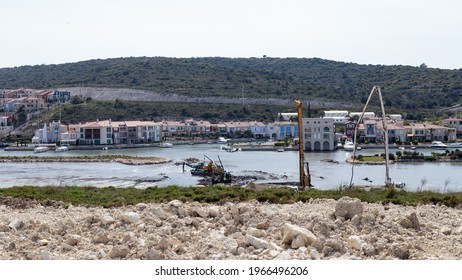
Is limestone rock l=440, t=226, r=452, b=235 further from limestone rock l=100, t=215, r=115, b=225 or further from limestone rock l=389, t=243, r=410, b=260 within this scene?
limestone rock l=100, t=215, r=115, b=225

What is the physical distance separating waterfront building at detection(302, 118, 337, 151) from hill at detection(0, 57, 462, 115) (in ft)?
90.9

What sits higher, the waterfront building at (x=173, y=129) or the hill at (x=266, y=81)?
the hill at (x=266, y=81)

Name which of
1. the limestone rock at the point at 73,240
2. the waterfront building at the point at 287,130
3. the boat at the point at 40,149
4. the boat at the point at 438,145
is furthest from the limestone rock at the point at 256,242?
the waterfront building at the point at 287,130

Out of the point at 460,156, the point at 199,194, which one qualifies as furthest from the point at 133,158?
the point at 199,194

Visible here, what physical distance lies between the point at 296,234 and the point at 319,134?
137 feet

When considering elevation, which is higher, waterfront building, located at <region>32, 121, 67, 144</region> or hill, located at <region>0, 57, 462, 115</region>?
hill, located at <region>0, 57, 462, 115</region>

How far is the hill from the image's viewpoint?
77.0 meters

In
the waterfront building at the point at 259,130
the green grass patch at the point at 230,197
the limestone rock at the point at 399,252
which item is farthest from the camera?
the waterfront building at the point at 259,130

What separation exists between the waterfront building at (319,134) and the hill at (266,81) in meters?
27.7

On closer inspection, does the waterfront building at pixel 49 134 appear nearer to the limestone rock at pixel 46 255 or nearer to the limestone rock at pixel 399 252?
the limestone rock at pixel 46 255

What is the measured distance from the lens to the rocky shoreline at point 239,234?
5996 mm

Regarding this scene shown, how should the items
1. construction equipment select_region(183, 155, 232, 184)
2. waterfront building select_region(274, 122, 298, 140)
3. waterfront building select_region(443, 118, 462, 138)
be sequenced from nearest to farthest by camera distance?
construction equipment select_region(183, 155, 232, 184), waterfront building select_region(443, 118, 462, 138), waterfront building select_region(274, 122, 298, 140)

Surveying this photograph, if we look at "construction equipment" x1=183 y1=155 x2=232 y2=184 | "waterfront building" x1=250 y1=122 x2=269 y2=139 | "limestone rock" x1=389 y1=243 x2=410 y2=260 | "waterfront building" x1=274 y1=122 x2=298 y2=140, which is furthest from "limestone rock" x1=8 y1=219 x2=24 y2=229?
"waterfront building" x1=250 y1=122 x2=269 y2=139

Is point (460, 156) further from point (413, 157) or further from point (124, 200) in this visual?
point (124, 200)
